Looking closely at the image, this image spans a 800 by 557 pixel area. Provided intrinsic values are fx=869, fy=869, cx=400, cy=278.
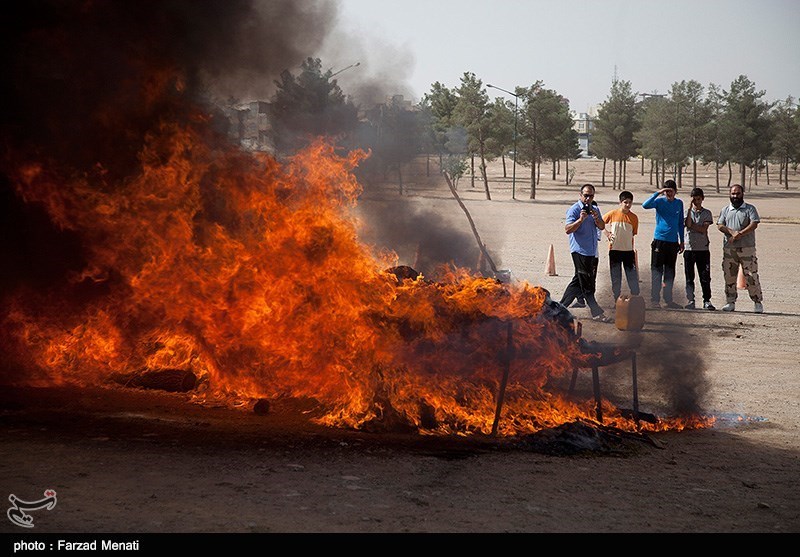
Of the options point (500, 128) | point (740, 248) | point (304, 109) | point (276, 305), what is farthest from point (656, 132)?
point (276, 305)

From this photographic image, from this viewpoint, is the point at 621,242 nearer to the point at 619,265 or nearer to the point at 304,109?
the point at 619,265

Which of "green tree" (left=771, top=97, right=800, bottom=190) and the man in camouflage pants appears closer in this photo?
the man in camouflage pants

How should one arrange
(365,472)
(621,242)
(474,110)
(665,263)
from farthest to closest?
(474,110), (665,263), (621,242), (365,472)

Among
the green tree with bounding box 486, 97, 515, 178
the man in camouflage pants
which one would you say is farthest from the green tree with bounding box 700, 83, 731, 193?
the man in camouflage pants

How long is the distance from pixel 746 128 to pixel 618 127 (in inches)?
365

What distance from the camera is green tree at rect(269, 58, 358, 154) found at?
31.4 ft

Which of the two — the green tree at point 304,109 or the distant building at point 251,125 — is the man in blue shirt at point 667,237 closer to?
the green tree at point 304,109

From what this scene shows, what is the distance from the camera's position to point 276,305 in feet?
25.2

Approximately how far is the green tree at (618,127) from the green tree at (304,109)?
2297 inches

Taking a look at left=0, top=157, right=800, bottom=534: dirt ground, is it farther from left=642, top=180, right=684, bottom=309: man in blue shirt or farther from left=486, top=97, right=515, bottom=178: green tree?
left=486, top=97, right=515, bottom=178: green tree

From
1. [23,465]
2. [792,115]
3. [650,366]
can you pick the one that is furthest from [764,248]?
[792,115]

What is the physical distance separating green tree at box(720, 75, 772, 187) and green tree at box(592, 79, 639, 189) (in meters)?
7.03

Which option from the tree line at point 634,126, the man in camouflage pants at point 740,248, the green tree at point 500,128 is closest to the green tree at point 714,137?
the tree line at point 634,126

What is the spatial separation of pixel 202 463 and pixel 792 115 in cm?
7440
